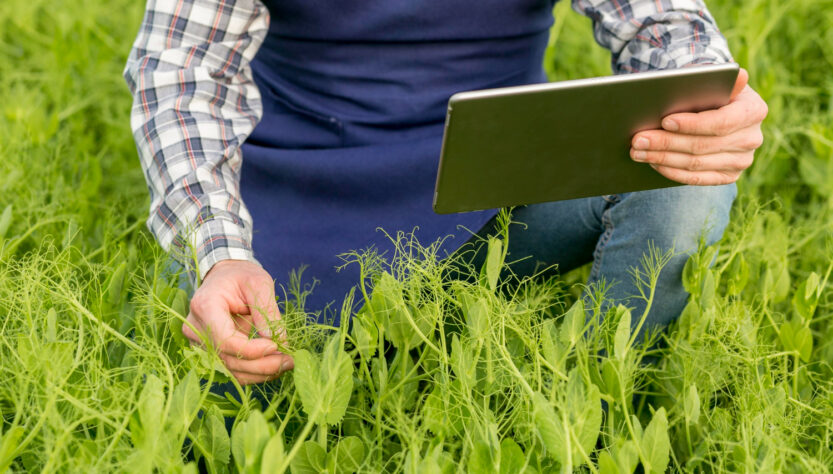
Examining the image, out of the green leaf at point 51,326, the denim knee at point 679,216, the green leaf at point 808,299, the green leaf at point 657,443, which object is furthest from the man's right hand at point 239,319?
the green leaf at point 808,299

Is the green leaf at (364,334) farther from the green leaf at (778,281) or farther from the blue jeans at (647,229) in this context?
the green leaf at (778,281)

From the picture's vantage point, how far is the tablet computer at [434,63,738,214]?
2.30ft

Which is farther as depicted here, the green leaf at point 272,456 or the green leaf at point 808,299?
the green leaf at point 808,299

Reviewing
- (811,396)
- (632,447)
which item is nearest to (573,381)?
(632,447)

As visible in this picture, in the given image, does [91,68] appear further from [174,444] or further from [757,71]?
[757,71]

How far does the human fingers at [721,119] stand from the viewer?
0.76m

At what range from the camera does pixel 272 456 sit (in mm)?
585

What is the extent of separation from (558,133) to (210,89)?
0.41 metres

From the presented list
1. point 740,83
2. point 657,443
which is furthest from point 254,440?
point 740,83

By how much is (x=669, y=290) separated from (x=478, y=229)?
232 mm

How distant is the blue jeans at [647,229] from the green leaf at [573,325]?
0.17 m

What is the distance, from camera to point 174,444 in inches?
25.4

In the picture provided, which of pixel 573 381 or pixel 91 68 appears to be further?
pixel 91 68

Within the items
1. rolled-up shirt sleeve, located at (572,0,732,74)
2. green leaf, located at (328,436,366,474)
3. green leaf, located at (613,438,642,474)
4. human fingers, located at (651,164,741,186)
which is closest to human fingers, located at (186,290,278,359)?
green leaf, located at (328,436,366,474)
